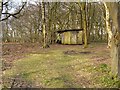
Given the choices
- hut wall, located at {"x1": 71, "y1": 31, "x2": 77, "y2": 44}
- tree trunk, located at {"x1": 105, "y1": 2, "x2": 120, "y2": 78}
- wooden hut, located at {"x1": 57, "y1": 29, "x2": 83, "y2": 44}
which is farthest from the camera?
hut wall, located at {"x1": 71, "y1": 31, "x2": 77, "y2": 44}

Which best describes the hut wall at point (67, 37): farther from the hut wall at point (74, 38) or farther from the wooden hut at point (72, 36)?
the hut wall at point (74, 38)

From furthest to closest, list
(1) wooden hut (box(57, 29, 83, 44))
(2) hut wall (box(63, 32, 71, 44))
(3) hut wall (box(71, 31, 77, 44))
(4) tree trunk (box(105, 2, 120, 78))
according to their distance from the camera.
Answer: (2) hut wall (box(63, 32, 71, 44)) → (3) hut wall (box(71, 31, 77, 44)) → (1) wooden hut (box(57, 29, 83, 44)) → (4) tree trunk (box(105, 2, 120, 78))

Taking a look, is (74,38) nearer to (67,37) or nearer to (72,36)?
(72,36)

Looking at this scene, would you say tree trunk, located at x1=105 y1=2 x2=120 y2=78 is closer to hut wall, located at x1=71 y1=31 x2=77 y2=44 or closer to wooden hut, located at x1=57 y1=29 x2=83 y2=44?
wooden hut, located at x1=57 y1=29 x2=83 y2=44

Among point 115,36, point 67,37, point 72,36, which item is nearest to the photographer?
point 115,36

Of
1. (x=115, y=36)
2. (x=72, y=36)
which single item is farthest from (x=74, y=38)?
(x=115, y=36)

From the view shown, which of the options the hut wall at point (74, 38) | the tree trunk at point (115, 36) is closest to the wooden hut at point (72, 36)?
the hut wall at point (74, 38)

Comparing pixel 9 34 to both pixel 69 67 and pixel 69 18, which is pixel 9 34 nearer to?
pixel 69 18

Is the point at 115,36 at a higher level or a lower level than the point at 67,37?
higher

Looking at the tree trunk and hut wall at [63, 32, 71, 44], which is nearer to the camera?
the tree trunk

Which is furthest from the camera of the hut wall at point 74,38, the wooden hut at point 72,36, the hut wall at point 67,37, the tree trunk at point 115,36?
the hut wall at point 67,37

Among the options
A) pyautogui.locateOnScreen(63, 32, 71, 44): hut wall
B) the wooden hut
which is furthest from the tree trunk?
pyautogui.locateOnScreen(63, 32, 71, 44): hut wall

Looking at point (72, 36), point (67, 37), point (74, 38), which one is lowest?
point (74, 38)

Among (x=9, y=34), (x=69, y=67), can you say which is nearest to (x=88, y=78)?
(x=69, y=67)
